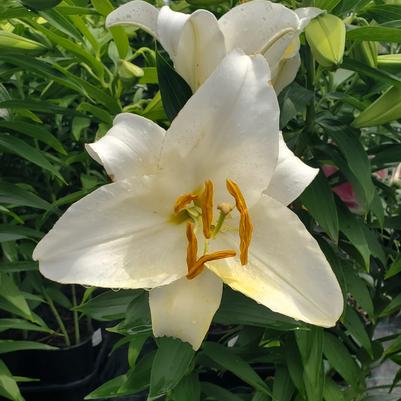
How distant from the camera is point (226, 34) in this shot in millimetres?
507

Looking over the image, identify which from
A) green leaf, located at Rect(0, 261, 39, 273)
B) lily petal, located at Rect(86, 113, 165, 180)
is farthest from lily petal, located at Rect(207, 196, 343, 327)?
green leaf, located at Rect(0, 261, 39, 273)

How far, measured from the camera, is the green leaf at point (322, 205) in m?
0.73

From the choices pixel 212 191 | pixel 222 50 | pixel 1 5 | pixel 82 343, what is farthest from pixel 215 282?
pixel 82 343

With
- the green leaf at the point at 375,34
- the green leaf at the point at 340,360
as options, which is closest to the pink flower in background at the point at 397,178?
the green leaf at the point at 340,360

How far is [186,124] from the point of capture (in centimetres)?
49

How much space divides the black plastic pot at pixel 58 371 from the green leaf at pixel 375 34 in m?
1.11

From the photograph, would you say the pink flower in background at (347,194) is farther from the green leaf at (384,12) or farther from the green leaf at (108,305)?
the green leaf at (108,305)

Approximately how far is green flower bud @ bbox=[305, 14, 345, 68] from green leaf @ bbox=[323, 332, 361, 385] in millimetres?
501

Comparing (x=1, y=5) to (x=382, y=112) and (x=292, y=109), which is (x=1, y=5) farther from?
(x=382, y=112)

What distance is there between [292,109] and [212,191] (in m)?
0.22

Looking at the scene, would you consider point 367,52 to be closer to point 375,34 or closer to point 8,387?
point 375,34

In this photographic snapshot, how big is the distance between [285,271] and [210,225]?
0.27 ft

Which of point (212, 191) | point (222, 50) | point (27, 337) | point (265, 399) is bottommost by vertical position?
point (27, 337)

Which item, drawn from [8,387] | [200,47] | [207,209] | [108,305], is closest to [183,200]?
[207,209]
